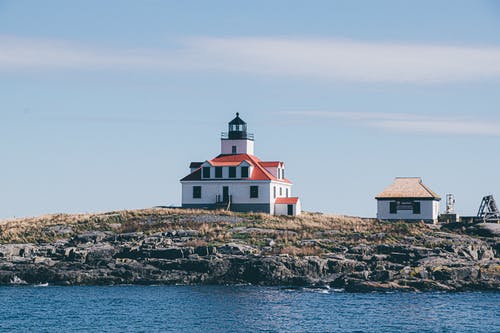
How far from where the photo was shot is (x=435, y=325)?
54531 millimetres

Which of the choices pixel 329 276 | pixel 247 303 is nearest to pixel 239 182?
pixel 329 276

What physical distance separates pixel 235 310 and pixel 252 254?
54.3ft

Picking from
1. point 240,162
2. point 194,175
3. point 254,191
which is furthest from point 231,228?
point 194,175

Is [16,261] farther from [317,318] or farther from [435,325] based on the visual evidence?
[435,325]

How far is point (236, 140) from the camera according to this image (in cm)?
9912

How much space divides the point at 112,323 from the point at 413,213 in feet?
149

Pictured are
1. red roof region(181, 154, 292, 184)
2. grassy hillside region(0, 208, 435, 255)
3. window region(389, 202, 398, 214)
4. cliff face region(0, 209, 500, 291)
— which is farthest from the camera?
red roof region(181, 154, 292, 184)

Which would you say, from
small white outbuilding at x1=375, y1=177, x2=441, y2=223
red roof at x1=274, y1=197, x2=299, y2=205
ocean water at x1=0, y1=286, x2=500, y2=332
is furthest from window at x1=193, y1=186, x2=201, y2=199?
ocean water at x1=0, y1=286, x2=500, y2=332

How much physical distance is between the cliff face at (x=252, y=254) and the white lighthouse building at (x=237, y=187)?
569 centimetres

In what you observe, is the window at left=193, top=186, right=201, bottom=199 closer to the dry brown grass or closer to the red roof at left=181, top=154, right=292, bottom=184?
the red roof at left=181, top=154, right=292, bottom=184

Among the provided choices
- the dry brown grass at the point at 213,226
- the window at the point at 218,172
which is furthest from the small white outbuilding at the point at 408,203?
the window at the point at 218,172

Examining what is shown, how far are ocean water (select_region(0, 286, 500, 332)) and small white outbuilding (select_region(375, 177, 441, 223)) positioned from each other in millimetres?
24475

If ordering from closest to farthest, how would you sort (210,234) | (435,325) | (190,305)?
1. (435,325)
2. (190,305)
3. (210,234)

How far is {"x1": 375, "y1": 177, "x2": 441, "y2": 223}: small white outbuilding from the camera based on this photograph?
92312 millimetres
